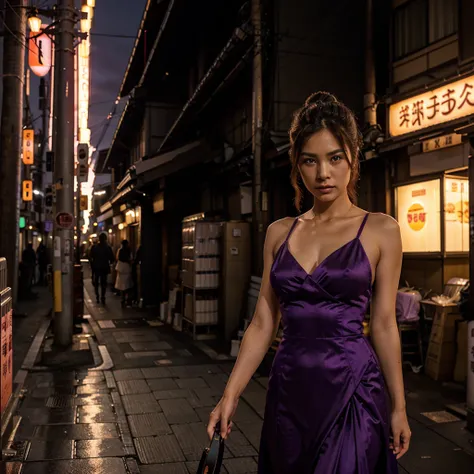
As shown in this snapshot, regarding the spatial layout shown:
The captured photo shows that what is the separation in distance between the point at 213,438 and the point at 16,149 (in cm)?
1616

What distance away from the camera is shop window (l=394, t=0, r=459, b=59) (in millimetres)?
9641

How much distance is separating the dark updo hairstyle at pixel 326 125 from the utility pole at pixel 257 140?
9.19 meters

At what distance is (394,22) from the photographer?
11.0m

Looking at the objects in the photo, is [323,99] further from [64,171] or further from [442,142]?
[64,171]

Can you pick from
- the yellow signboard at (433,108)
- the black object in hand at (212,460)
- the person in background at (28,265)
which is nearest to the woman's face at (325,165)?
the black object in hand at (212,460)

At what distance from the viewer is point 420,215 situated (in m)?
10.1

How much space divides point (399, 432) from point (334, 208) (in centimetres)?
108

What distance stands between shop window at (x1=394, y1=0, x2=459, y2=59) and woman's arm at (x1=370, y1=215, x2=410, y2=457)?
8533mm

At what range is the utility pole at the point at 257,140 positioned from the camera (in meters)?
11.9

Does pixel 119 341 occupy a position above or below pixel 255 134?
below

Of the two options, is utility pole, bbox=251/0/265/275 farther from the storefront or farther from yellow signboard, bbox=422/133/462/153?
yellow signboard, bbox=422/133/462/153

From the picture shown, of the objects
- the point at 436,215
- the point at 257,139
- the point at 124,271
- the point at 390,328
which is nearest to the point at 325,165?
the point at 390,328

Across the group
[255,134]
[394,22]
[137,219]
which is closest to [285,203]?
[255,134]

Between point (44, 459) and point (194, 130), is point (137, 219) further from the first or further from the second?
point (44, 459)
